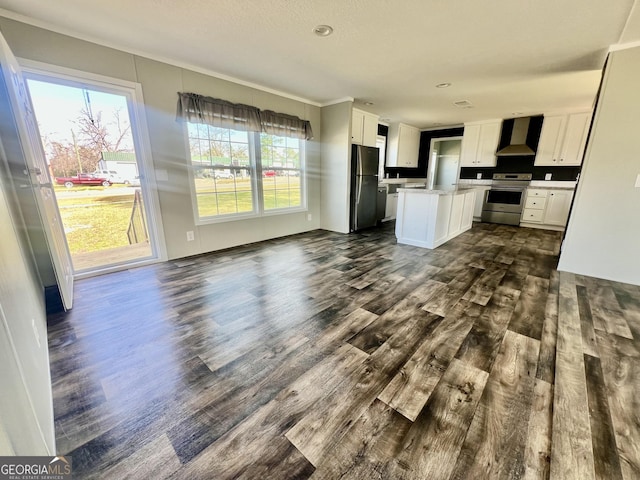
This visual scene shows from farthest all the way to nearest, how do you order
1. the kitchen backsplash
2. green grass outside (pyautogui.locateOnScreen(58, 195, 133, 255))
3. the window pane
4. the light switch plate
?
the kitchen backsplash → the window pane → green grass outside (pyautogui.locateOnScreen(58, 195, 133, 255)) → the light switch plate

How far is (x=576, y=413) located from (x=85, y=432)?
96.2 inches

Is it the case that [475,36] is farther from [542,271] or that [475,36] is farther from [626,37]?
[542,271]

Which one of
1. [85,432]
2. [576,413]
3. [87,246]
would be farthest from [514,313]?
[87,246]

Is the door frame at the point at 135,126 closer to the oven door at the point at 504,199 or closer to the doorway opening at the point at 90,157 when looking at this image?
the doorway opening at the point at 90,157

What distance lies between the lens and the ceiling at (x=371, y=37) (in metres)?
2.07

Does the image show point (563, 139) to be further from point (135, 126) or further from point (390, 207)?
point (135, 126)

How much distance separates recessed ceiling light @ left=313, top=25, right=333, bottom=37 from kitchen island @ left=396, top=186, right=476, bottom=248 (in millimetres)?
2439

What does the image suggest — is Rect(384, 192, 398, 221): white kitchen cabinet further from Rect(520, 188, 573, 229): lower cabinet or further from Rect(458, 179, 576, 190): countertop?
Rect(520, 188, 573, 229): lower cabinet

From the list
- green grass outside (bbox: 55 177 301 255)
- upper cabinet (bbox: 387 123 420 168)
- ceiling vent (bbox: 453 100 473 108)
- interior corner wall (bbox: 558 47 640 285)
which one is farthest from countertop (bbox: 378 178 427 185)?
interior corner wall (bbox: 558 47 640 285)

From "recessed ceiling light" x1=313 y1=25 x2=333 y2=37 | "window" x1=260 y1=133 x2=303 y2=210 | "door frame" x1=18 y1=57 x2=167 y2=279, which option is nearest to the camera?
"recessed ceiling light" x1=313 y1=25 x2=333 y2=37

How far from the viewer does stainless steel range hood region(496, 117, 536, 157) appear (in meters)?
5.68

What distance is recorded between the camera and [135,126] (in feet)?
9.77

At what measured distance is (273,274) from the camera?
3033 mm

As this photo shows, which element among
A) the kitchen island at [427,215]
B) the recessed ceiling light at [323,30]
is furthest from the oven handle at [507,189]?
the recessed ceiling light at [323,30]
